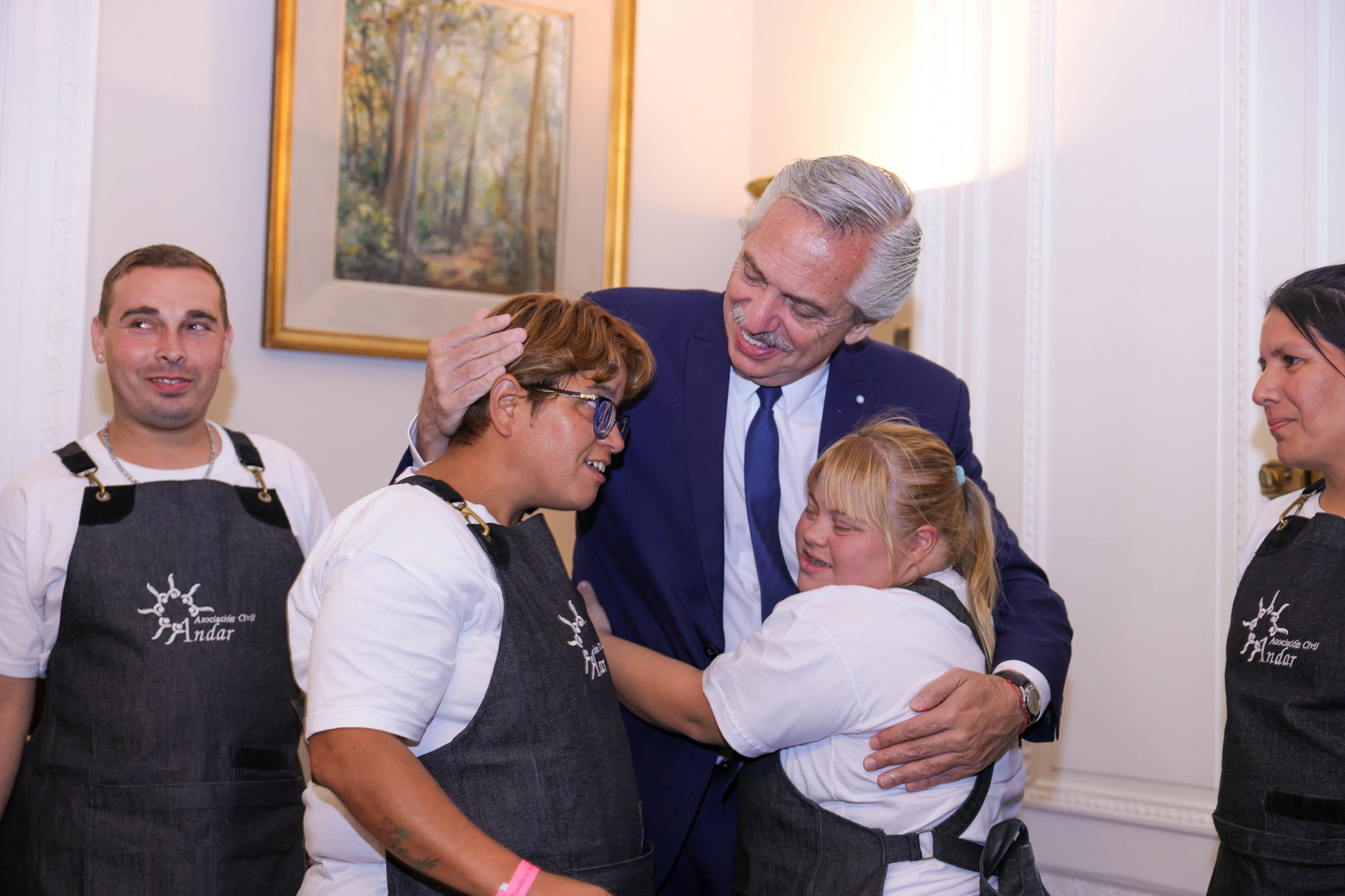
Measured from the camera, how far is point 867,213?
1974 mm

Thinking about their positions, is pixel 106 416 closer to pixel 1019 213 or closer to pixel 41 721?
pixel 41 721

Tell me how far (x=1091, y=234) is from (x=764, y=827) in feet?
6.00

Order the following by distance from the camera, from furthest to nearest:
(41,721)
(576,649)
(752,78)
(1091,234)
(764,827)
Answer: (752,78) < (1091,234) < (41,721) < (764,827) < (576,649)

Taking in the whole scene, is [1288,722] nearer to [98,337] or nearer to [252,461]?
[252,461]

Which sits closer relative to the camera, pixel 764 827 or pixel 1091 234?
pixel 764 827

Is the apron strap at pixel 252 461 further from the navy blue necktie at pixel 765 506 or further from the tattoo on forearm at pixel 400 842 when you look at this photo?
the tattoo on forearm at pixel 400 842

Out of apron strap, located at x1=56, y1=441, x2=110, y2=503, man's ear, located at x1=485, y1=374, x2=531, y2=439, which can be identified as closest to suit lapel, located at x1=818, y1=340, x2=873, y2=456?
man's ear, located at x1=485, y1=374, x2=531, y2=439

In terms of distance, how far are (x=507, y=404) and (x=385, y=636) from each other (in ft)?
1.50

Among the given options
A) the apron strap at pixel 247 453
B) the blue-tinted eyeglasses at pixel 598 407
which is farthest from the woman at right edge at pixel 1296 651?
the apron strap at pixel 247 453

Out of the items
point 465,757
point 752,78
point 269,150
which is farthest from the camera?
point 752,78

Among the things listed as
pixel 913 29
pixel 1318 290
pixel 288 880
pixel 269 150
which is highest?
pixel 913 29

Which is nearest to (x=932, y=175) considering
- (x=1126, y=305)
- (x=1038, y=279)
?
(x=1038, y=279)

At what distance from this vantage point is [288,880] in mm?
2303

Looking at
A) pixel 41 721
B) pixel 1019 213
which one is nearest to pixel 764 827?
pixel 41 721
